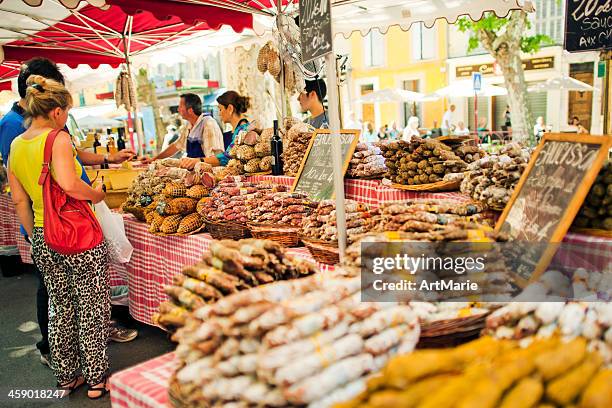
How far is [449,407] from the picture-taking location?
3.65 feet

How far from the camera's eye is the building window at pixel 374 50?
91.0 ft

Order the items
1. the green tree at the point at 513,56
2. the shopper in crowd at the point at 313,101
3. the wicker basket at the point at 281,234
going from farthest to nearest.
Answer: the green tree at the point at 513,56, the shopper in crowd at the point at 313,101, the wicker basket at the point at 281,234

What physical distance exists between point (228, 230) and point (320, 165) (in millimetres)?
822

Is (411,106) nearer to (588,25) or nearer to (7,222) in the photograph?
(7,222)

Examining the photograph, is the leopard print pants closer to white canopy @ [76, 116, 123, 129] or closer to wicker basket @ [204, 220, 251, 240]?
wicker basket @ [204, 220, 251, 240]

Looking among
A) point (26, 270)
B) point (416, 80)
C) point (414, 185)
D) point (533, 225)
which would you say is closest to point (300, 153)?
point (414, 185)

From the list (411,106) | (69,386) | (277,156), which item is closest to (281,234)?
(277,156)

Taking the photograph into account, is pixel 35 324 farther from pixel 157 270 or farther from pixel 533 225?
pixel 533 225

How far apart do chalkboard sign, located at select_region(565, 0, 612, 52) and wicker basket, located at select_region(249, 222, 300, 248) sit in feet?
9.32

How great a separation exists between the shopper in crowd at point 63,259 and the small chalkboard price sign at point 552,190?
237 centimetres

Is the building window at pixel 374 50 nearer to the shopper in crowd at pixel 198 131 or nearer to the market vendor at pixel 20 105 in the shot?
the shopper in crowd at pixel 198 131

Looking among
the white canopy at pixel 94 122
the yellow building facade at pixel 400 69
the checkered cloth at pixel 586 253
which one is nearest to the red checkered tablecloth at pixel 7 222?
the checkered cloth at pixel 586 253

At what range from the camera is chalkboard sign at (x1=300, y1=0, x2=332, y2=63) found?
79.3 inches

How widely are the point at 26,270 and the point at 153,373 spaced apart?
234 inches
